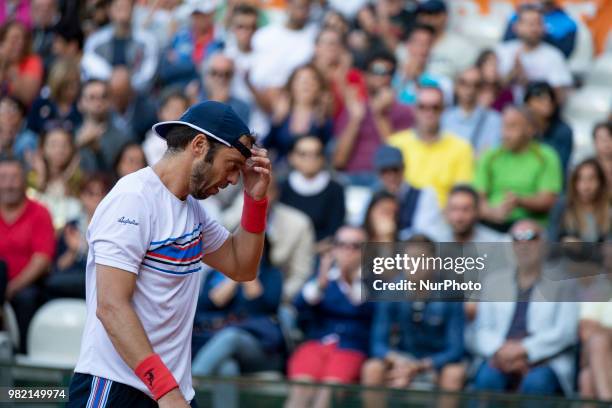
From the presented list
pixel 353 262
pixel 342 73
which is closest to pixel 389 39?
pixel 342 73

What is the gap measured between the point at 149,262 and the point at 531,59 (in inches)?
276

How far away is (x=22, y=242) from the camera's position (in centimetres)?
959

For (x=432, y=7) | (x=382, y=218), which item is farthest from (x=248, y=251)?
(x=432, y=7)

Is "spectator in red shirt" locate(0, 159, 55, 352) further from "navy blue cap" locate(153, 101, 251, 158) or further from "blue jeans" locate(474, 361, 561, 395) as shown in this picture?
"navy blue cap" locate(153, 101, 251, 158)

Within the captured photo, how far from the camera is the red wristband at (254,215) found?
5102mm

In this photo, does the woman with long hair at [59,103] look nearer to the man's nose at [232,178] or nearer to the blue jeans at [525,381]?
the blue jeans at [525,381]

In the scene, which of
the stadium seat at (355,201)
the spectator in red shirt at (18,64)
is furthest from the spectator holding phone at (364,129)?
the spectator in red shirt at (18,64)

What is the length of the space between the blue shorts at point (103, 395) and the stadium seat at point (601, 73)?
770 cm

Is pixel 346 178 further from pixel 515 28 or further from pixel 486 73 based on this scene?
pixel 515 28

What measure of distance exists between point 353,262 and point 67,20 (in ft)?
18.9

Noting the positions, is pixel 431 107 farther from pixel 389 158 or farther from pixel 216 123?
pixel 216 123

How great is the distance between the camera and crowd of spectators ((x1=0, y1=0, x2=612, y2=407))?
327 inches

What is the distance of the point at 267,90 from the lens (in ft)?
37.0

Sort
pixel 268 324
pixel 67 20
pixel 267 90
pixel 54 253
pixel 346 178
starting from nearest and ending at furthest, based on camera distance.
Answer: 1. pixel 268 324
2. pixel 54 253
3. pixel 346 178
4. pixel 267 90
5. pixel 67 20
